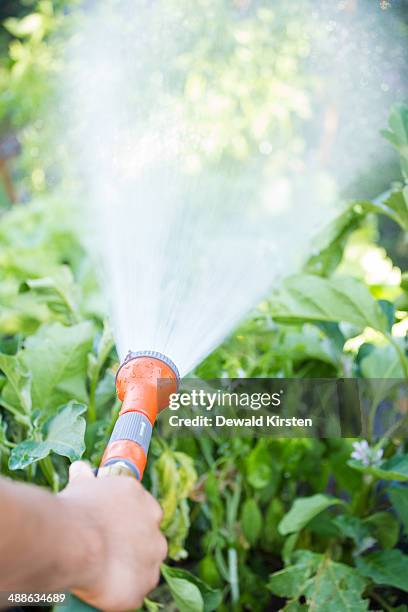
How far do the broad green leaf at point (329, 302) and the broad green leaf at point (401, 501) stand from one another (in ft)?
0.51

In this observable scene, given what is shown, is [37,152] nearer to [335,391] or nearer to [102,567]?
[335,391]

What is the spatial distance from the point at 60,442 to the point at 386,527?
350mm

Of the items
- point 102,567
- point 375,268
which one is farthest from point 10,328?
point 102,567

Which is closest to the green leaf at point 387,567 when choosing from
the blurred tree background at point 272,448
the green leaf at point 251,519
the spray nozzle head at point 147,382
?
the blurred tree background at point 272,448

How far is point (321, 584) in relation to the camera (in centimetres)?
57

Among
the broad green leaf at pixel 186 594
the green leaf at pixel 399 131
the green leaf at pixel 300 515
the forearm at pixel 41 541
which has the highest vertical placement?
the green leaf at pixel 399 131

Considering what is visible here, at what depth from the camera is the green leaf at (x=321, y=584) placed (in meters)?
0.55

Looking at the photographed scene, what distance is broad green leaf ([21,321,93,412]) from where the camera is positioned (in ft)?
1.90

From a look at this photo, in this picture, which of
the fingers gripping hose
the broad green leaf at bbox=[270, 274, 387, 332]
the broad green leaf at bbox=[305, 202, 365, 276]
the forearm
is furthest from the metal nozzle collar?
the broad green leaf at bbox=[305, 202, 365, 276]

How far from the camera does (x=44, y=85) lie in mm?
1941

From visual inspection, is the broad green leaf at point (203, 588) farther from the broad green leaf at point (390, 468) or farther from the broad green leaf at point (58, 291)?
the broad green leaf at point (58, 291)

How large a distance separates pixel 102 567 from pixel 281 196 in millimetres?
1540

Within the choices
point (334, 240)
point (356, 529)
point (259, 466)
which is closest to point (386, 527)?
point (356, 529)

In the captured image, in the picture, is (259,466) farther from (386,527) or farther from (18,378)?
(18,378)
